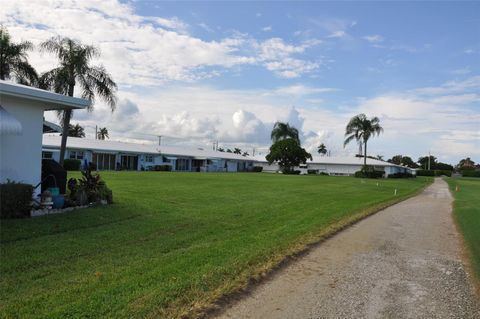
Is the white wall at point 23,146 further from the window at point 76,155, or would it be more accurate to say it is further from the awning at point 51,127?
the window at point 76,155

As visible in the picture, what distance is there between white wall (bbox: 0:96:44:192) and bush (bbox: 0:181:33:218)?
119cm

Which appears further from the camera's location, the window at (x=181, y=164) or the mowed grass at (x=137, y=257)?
the window at (x=181, y=164)

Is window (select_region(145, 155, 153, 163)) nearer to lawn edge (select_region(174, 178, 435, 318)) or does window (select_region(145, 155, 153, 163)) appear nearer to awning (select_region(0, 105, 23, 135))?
awning (select_region(0, 105, 23, 135))

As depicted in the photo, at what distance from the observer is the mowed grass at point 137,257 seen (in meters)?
5.24

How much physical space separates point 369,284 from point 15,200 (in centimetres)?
769

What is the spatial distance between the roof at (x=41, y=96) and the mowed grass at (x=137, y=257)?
117 inches

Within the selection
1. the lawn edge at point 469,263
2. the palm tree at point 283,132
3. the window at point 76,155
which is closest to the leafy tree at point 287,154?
the palm tree at point 283,132

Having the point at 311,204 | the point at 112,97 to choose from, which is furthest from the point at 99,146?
the point at 311,204

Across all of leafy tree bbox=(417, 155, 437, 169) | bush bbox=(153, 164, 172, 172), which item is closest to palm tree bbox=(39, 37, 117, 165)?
bush bbox=(153, 164, 172, 172)

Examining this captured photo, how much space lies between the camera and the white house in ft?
35.5

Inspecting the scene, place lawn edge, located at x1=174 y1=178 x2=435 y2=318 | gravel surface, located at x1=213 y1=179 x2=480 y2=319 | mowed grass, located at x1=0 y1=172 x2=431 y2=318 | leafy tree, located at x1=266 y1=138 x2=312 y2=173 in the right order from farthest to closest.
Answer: leafy tree, located at x1=266 y1=138 x2=312 y2=173 < gravel surface, located at x1=213 y1=179 x2=480 y2=319 < mowed grass, located at x1=0 y1=172 x2=431 y2=318 < lawn edge, located at x1=174 y1=178 x2=435 y2=318

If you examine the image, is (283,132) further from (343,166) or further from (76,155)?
(76,155)

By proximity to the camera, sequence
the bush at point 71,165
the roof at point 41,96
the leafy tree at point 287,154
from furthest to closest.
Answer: the leafy tree at point 287,154, the bush at point 71,165, the roof at point 41,96

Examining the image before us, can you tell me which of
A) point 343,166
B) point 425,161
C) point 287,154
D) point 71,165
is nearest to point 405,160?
point 425,161
